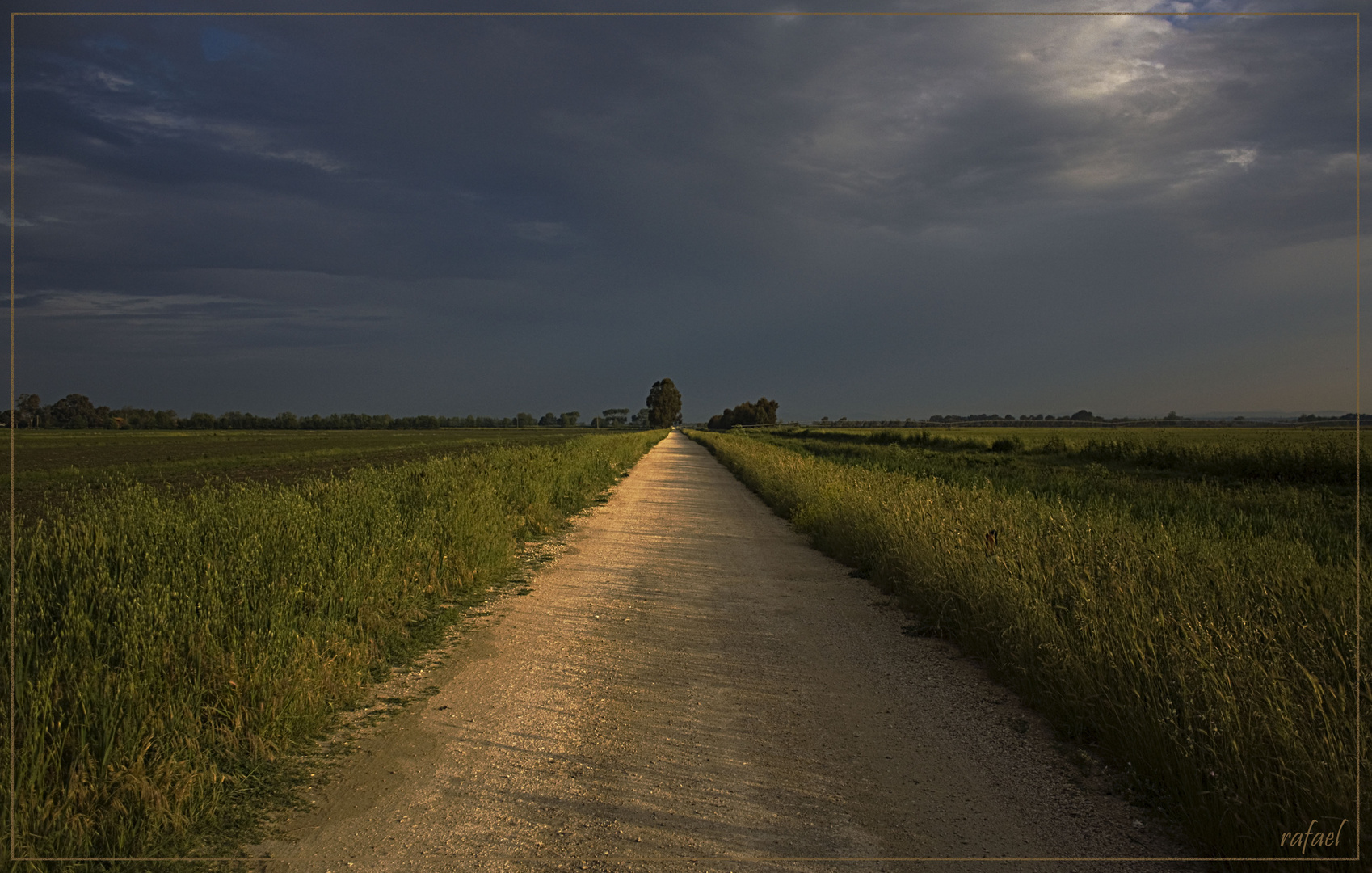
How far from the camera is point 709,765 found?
3.73 m

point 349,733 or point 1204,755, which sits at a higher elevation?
point 1204,755

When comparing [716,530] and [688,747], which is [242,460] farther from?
[688,747]

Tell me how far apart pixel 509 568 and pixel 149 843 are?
20.8 feet

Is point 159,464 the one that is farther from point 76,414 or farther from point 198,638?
point 76,414

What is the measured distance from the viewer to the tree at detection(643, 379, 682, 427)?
159m

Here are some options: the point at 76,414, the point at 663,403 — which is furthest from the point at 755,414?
the point at 76,414

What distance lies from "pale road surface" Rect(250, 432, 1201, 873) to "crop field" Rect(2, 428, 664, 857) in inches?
21.9

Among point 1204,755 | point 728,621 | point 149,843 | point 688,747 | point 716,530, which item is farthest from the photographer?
point 716,530

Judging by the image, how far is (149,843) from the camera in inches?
112

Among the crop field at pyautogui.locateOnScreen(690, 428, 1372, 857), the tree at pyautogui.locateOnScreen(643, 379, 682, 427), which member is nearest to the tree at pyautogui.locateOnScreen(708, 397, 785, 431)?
the tree at pyautogui.locateOnScreen(643, 379, 682, 427)

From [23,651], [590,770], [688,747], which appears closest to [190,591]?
[23,651]

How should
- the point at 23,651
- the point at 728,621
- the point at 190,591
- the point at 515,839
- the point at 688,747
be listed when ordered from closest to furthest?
the point at 515,839 → the point at 23,651 → the point at 688,747 → the point at 190,591 → the point at 728,621

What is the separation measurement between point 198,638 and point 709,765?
3367 mm

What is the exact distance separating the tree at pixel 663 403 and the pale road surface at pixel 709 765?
152 metres
